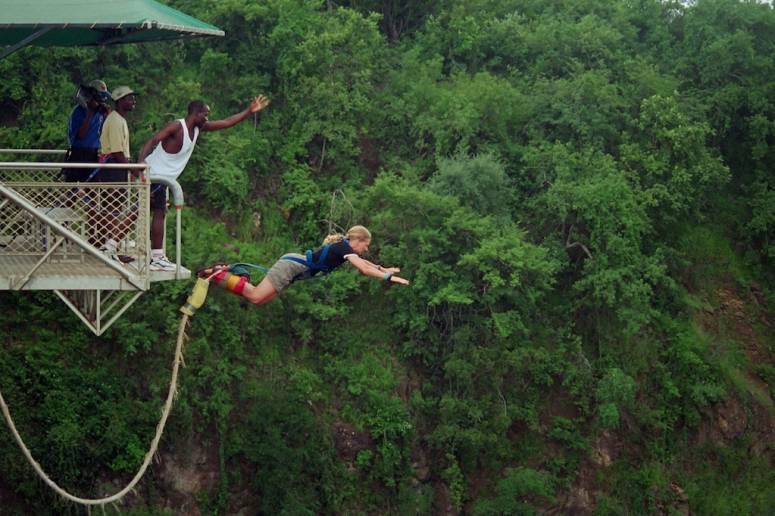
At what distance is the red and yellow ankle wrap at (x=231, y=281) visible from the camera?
13.5 meters

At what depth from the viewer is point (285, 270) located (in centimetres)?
1382

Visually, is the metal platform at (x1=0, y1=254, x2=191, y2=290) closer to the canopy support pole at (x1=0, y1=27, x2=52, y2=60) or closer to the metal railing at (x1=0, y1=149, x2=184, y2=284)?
the metal railing at (x1=0, y1=149, x2=184, y2=284)

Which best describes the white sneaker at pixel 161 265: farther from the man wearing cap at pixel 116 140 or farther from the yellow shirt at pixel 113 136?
the yellow shirt at pixel 113 136

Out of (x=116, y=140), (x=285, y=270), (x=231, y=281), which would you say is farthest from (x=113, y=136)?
(x=285, y=270)

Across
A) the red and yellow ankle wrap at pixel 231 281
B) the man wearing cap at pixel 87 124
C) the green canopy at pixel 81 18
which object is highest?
the green canopy at pixel 81 18

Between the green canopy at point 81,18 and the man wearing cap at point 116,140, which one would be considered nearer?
the green canopy at point 81,18

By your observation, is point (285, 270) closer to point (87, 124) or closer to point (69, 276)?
point (69, 276)

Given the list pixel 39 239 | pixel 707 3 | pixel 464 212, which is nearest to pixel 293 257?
pixel 39 239

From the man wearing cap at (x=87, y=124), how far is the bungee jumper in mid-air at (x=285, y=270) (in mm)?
1710

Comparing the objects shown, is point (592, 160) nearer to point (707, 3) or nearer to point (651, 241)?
point (651, 241)

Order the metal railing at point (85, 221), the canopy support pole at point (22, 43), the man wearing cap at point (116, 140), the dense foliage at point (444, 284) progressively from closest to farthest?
the metal railing at point (85, 221), the canopy support pole at point (22, 43), the man wearing cap at point (116, 140), the dense foliage at point (444, 284)

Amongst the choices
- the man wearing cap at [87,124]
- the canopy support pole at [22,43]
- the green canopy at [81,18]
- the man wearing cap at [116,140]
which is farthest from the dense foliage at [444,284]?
the green canopy at [81,18]

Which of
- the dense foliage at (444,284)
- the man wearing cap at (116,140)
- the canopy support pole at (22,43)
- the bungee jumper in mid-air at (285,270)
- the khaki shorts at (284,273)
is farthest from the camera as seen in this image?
the dense foliage at (444,284)

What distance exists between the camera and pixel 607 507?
23938 mm
